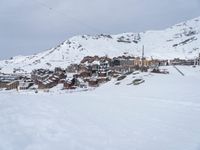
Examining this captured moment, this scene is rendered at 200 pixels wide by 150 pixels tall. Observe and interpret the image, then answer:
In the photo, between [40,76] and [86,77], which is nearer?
[86,77]

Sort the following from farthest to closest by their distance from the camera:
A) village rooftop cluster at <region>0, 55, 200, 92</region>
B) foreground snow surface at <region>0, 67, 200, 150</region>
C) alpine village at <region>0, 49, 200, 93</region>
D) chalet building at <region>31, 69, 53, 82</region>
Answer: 1. chalet building at <region>31, 69, 53, 82</region>
2. village rooftop cluster at <region>0, 55, 200, 92</region>
3. alpine village at <region>0, 49, 200, 93</region>
4. foreground snow surface at <region>0, 67, 200, 150</region>

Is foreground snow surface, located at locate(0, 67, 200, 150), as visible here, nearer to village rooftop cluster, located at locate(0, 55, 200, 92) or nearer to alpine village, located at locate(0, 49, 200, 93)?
alpine village, located at locate(0, 49, 200, 93)

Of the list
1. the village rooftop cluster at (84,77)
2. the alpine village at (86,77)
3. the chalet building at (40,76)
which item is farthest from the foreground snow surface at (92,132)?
the chalet building at (40,76)

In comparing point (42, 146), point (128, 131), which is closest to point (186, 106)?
A: point (128, 131)

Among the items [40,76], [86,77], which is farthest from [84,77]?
[40,76]

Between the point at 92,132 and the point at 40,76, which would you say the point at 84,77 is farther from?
the point at 92,132

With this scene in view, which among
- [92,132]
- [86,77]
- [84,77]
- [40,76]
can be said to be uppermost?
[92,132]

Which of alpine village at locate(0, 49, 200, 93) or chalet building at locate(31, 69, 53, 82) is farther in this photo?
chalet building at locate(31, 69, 53, 82)

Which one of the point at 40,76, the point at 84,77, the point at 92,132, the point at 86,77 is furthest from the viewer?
the point at 40,76

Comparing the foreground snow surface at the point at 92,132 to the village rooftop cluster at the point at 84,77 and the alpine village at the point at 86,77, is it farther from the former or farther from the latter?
the village rooftop cluster at the point at 84,77

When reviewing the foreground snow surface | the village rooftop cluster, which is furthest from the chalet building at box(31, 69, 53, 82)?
the foreground snow surface

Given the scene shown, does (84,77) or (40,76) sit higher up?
(84,77)

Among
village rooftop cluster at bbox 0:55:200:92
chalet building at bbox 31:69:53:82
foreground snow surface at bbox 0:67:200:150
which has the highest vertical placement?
foreground snow surface at bbox 0:67:200:150

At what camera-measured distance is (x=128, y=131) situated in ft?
32.0
